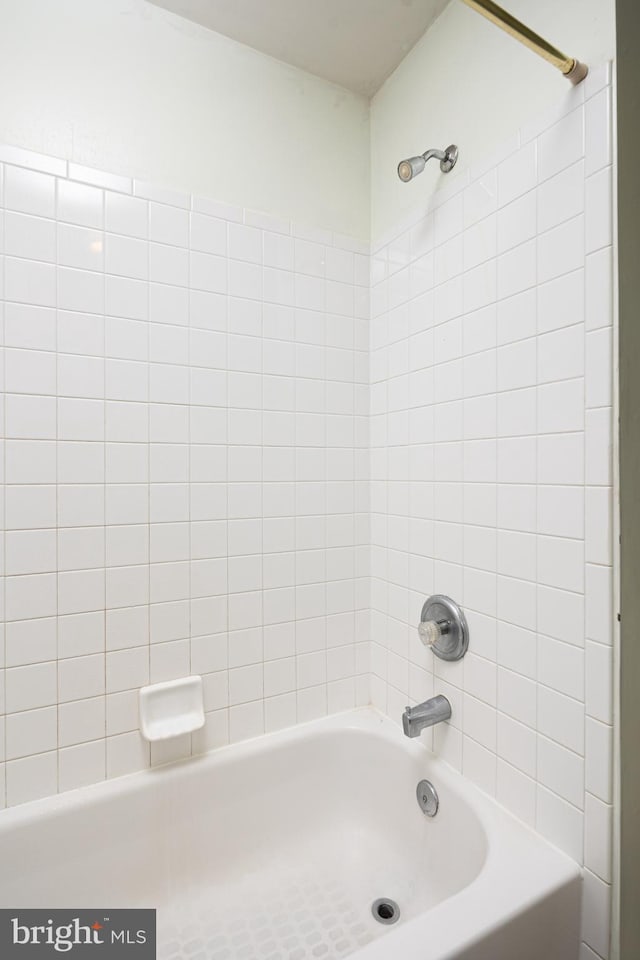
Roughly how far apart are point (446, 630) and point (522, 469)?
480mm

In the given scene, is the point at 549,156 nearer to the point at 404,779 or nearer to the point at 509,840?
the point at 509,840

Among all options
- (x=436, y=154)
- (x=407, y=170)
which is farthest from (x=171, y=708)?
(x=436, y=154)

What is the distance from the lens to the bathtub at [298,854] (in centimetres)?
95

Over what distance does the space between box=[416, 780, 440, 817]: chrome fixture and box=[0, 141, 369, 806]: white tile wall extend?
1.17ft

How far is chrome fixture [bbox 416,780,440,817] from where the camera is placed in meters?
1.28

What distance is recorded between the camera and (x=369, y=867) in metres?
1.38

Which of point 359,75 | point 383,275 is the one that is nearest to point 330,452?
point 383,275

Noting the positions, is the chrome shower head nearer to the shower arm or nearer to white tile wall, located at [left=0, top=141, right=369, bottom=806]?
the shower arm

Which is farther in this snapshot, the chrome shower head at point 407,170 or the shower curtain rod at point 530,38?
the chrome shower head at point 407,170

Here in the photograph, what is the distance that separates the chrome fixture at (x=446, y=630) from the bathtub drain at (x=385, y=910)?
2.13 feet

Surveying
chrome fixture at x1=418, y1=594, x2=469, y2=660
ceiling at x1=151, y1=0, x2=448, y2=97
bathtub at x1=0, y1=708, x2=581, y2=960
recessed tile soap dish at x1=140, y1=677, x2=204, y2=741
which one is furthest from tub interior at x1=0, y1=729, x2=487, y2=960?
ceiling at x1=151, y1=0, x2=448, y2=97

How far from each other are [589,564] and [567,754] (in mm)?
404

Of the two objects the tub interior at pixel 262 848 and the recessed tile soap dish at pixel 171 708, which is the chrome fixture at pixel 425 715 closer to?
the tub interior at pixel 262 848

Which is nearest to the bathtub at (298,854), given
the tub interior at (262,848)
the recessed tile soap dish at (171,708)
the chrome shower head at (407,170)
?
the tub interior at (262,848)
